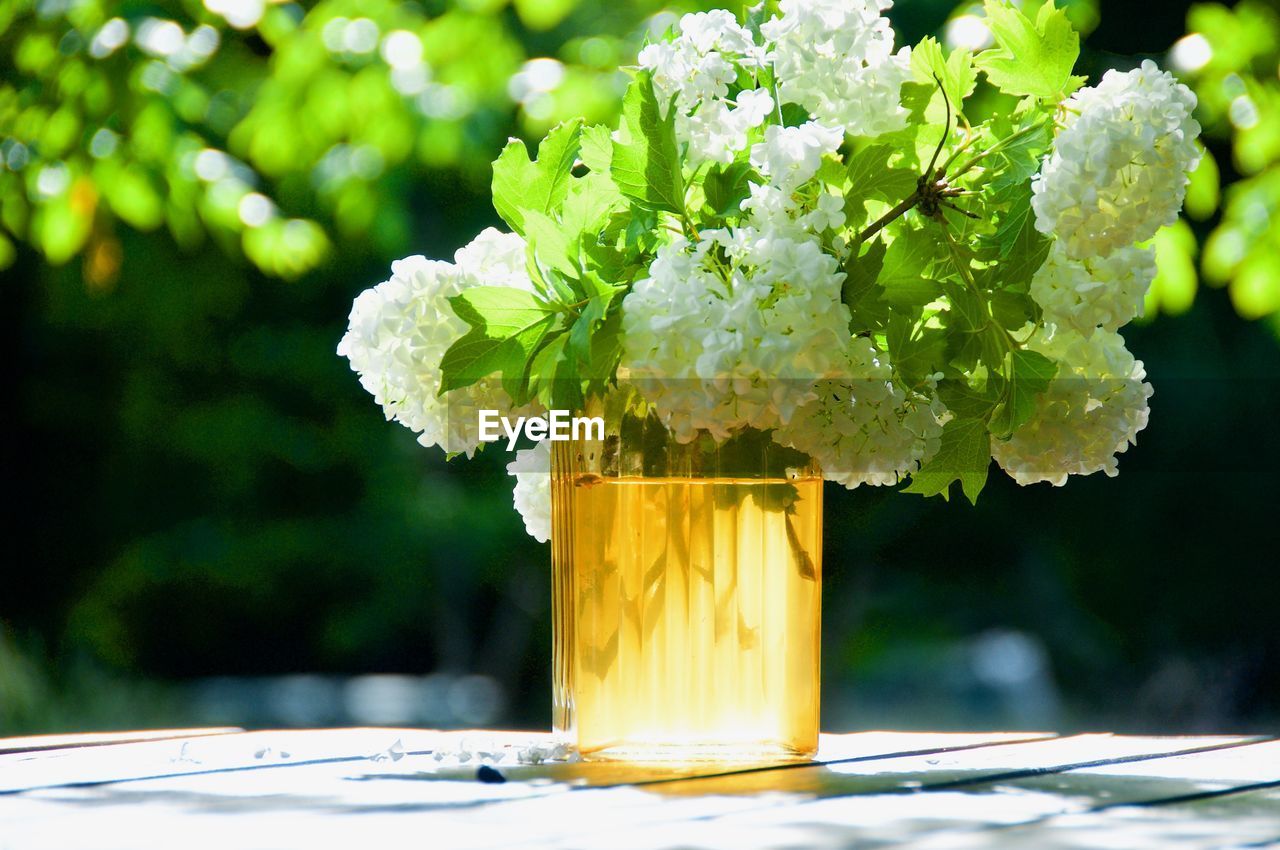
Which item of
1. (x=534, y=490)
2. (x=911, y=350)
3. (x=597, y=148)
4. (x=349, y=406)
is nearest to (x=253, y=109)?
(x=534, y=490)

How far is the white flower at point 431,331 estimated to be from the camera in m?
0.88

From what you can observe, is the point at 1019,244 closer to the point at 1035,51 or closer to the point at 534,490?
the point at 1035,51

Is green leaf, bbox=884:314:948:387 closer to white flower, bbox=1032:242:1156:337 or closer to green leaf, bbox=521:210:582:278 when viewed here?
white flower, bbox=1032:242:1156:337

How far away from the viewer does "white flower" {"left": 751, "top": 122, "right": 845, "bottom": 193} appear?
791 millimetres

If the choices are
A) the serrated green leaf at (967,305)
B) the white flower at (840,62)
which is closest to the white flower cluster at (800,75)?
the white flower at (840,62)

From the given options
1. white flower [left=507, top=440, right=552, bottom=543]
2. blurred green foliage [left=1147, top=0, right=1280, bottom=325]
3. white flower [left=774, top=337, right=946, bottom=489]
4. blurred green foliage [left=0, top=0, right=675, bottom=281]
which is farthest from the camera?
blurred green foliage [left=0, top=0, right=675, bottom=281]

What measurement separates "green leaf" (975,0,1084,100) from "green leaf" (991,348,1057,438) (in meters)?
0.16

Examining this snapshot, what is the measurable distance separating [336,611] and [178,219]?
2356 mm

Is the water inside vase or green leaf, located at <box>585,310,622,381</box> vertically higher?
green leaf, located at <box>585,310,622,381</box>

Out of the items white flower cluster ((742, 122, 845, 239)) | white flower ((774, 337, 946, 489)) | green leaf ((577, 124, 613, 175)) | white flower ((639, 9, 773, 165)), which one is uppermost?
white flower ((639, 9, 773, 165))

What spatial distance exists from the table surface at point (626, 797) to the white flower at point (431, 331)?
0.22 meters

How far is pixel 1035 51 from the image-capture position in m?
0.84

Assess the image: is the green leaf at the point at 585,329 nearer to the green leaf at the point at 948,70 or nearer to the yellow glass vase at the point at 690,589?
the yellow glass vase at the point at 690,589

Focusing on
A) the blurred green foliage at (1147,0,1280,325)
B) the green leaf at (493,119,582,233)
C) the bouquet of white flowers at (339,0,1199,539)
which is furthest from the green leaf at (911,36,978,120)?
the blurred green foliage at (1147,0,1280,325)
